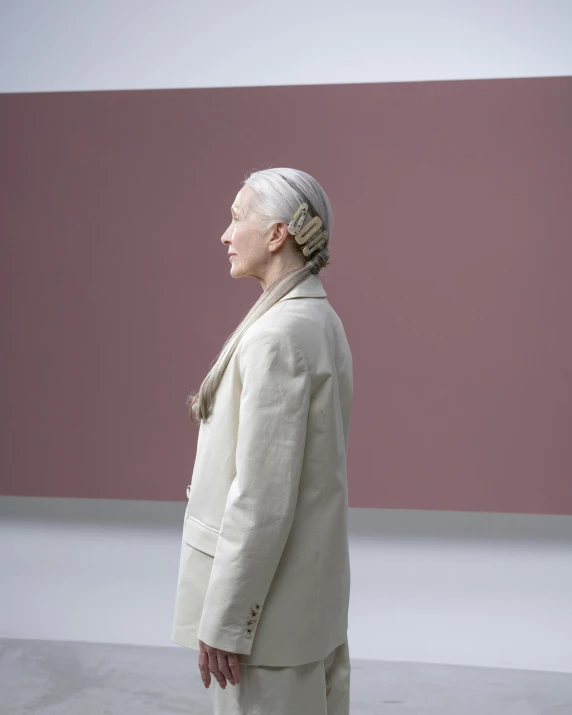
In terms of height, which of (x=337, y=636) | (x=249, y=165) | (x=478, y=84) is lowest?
(x=337, y=636)

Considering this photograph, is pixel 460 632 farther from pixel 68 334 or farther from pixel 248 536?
pixel 68 334

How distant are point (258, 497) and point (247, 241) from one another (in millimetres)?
481

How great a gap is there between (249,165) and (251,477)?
4.24 metres

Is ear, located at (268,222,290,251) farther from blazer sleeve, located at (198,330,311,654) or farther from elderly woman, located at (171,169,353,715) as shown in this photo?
blazer sleeve, located at (198,330,311,654)

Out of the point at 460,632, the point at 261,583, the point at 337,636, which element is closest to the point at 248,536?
the point at 261,583

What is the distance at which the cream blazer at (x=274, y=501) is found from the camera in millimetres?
1363

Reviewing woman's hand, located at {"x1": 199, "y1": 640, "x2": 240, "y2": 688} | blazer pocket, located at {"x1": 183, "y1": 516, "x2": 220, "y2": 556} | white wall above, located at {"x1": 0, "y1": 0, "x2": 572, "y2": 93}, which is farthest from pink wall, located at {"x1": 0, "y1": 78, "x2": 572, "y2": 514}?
woman's hand, located at {"x1": 199, "y1": 640, "x2": 240, "y2": 688}

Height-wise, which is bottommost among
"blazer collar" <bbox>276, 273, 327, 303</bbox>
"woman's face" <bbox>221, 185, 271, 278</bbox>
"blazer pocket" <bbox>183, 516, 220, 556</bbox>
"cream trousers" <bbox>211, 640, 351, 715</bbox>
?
"cream trousers" <bbox>211, 640, 351, 715</bbox>

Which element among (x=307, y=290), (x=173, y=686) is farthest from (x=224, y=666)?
(x=173, y=686)

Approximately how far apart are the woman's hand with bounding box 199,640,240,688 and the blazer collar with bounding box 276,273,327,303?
1.96 feet

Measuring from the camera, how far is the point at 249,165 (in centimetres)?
536

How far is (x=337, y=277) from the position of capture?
5.23m

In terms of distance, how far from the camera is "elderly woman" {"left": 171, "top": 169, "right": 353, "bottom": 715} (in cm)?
137

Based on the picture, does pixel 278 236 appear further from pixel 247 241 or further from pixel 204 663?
pixel 204 663
